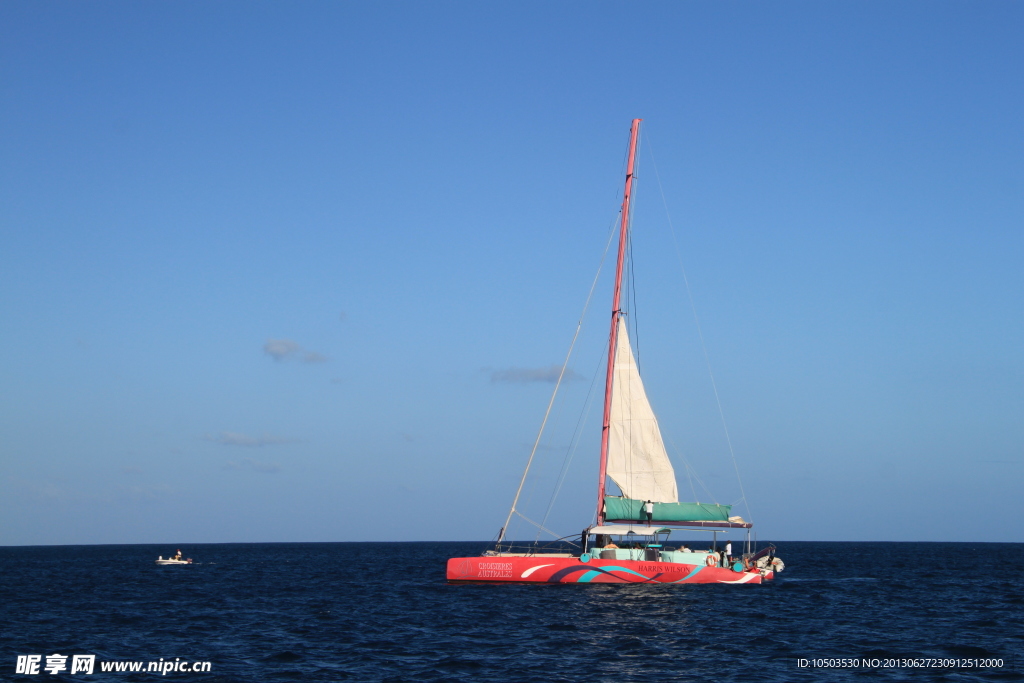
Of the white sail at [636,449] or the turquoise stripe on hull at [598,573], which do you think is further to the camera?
the white sail at [636,449]

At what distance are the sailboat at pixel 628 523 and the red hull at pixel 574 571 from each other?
43 millimetres

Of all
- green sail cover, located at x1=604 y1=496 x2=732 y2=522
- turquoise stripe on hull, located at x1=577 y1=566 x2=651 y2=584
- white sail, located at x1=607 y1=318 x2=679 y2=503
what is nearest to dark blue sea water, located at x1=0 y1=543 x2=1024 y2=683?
turquoise stripe on hull, located at x1=577 y1=566 x2=651 y2=584

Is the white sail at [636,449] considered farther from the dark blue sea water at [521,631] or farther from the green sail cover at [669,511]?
the dark blue sea water at [521,631]

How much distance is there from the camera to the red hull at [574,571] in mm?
39375

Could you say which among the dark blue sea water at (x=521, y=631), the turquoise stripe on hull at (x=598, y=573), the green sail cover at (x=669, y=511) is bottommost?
the dark blue sea water at (x=521, y=631)

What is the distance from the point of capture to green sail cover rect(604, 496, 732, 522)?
41156 millimetres

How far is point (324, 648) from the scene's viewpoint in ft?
85.3

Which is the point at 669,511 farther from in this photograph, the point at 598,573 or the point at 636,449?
the point at 598,573

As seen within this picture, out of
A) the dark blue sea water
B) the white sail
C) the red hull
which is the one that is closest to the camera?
the dark blue sea water

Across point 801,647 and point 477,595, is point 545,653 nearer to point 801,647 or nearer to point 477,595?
point 801,647

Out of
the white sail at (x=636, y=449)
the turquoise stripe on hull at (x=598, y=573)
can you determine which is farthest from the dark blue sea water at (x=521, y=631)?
the white sail at (x=636, y=449)

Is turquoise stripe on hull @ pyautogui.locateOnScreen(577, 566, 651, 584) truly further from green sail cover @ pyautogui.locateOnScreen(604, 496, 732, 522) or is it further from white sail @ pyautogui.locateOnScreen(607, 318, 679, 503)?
white sail @ pyautogui.locateOnScreen(607, 318, 679, 503)

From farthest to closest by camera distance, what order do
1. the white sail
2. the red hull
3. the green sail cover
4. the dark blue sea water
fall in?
the white sail < the green sail cover < the red hull < the dark blue sea water

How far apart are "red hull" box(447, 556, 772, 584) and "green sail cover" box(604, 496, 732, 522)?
2134mm
